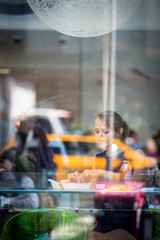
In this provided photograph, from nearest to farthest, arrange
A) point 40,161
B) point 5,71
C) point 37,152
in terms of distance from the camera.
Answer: point 40,161
point 37,152
point 5,71

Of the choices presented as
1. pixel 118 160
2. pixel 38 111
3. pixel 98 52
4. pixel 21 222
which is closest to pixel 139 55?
pixel 98 52

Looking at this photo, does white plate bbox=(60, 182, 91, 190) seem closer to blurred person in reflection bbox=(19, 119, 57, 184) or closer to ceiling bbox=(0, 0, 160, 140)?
blurred person in reflection bbox=(19, 119, 57, 184)

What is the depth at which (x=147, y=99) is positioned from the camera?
7859mm

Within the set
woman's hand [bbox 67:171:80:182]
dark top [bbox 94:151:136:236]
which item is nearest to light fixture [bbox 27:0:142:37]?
woman's hand [bbox 67:171:80:182]

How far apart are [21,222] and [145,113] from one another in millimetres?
6889

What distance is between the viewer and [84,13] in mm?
1712

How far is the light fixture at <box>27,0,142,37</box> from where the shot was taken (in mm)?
1707

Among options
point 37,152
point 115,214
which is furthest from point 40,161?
point 115,214

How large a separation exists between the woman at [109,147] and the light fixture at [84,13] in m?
0.51

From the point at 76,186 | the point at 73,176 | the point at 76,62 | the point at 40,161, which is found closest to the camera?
the point at 76,186

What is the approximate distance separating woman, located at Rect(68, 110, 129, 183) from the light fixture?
0.51 m

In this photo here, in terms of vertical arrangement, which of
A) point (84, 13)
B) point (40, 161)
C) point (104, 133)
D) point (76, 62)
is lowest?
point (40, 161)

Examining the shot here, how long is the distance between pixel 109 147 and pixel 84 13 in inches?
31.0

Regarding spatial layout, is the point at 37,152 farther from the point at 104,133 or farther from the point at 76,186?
the point at 76,186
